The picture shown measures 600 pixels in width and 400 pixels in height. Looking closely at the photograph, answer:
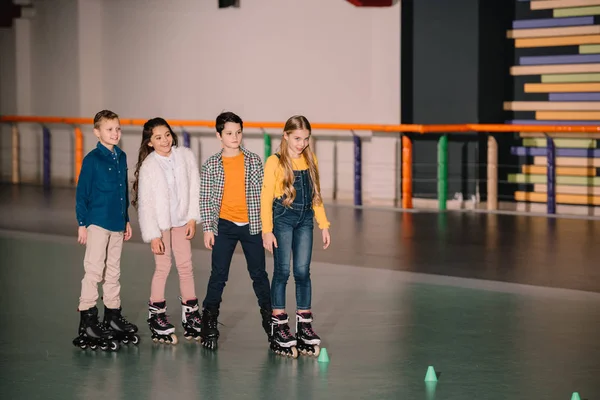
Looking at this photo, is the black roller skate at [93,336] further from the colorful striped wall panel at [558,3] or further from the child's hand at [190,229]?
the colorful striped wall panel at [558,3]

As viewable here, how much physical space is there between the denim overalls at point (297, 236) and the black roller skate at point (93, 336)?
1109 mm

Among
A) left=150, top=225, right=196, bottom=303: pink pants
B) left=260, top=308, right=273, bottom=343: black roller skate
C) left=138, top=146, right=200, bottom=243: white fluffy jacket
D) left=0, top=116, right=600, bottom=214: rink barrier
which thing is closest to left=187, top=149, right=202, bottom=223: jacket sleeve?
left=138, top=146, right=200, bottom=243: white fluffy jacket

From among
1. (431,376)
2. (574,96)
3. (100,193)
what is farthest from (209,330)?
(574,96)

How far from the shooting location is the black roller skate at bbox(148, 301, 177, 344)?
771 centimetres

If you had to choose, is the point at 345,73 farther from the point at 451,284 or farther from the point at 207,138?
the point at 451,284

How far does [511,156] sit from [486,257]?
5640mm

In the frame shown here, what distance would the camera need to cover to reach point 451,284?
10125 millimetres

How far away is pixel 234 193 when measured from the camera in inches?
297

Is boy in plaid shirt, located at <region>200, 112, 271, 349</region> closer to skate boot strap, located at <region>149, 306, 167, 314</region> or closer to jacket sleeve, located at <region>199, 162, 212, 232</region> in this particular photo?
jacket sleeve, located at <region>199, 162, 212, 232</region>

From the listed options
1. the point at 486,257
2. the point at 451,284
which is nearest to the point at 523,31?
the point at 486,257

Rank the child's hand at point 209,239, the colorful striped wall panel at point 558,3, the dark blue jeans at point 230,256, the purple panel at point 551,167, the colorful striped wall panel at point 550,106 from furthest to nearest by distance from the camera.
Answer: the colorful striped wall panel at point 550,106, the colorful striped wall panel at point 558,3, the purple panel at point 551,167, the dark blue jeans at point 230,256, the child's hand at point 209,239

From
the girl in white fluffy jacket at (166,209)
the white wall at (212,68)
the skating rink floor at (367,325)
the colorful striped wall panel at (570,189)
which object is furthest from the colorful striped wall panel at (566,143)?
the girl in white fluffy jacket at (166,209)

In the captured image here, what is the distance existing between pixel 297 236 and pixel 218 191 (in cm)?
59

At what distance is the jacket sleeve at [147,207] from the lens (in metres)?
7.64
